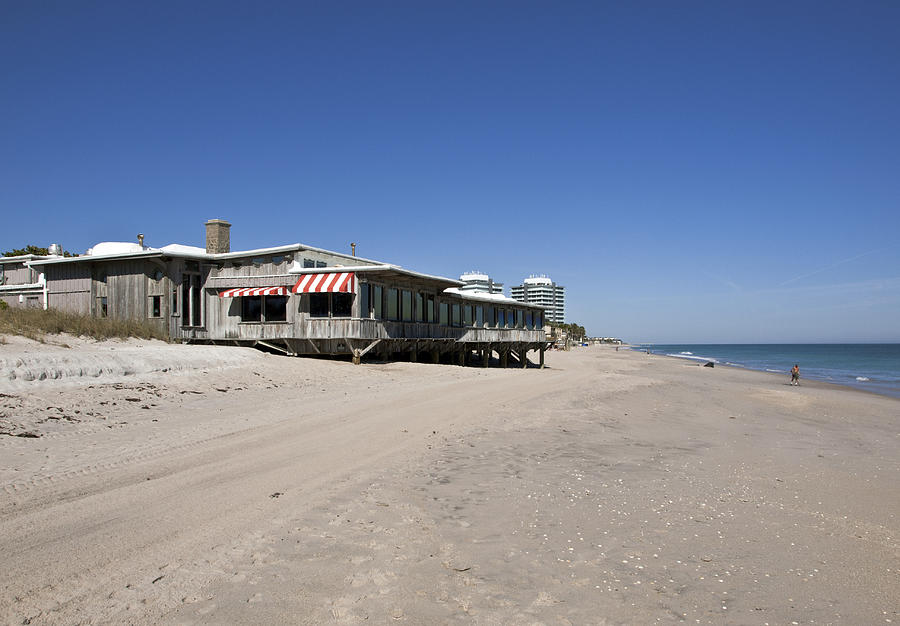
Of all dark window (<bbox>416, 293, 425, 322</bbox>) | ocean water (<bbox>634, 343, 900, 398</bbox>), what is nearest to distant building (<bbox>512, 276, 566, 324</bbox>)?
ocean water (<bbox>634, 343, 900, 398</bbox>)

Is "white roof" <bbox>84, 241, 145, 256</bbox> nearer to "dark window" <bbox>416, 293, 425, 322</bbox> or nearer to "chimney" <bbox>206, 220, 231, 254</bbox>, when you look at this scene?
"chimney" <bbox>206, 220, 231, 254</bbox>

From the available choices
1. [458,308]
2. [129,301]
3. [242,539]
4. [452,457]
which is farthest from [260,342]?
Answer: [242,539]

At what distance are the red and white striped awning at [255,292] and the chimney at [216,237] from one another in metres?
2.52

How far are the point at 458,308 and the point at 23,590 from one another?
29.6 m

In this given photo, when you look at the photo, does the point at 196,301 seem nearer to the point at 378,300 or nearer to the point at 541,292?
the point at 378,300

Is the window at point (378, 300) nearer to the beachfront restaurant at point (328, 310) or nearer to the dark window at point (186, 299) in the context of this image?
the beachfront restaurant at point (328, 310)

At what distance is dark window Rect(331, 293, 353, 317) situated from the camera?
23.3m

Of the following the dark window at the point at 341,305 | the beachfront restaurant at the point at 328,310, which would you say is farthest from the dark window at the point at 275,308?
the dark window at the point at 341,305

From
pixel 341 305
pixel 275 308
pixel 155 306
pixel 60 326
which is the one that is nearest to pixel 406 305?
pixel 341 305

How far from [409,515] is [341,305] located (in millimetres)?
18092

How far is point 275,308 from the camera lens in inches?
965

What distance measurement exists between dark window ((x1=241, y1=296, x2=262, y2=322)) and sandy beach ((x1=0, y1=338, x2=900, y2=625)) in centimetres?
1204

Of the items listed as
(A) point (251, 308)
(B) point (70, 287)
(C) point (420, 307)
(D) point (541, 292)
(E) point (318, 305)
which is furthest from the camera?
(D) point (541, 292)

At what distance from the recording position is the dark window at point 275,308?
79.9ft
